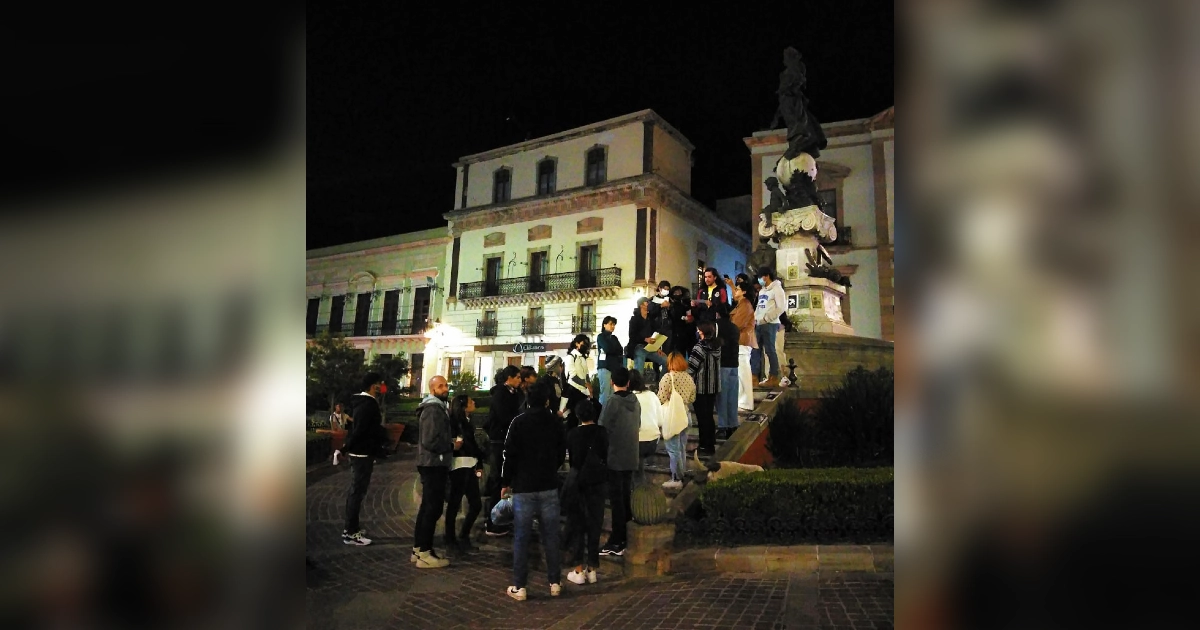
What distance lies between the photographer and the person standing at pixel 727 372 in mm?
7086

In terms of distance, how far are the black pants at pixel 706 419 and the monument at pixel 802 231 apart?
5328 millimetres

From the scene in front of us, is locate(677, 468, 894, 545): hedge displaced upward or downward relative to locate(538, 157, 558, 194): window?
downward

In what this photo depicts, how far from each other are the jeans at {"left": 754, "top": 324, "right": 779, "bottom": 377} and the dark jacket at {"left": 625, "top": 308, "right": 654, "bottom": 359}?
6.06 feet

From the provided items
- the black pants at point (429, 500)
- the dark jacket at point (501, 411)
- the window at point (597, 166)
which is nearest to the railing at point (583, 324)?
the window at point (597, 166)

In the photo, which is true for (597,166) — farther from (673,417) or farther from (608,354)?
(673,417)

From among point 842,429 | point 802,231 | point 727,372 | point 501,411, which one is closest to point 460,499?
point 501,411

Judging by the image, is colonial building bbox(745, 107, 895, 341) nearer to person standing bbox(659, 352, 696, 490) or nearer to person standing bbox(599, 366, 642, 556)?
person standing bbox(659, 352, 696, 490)

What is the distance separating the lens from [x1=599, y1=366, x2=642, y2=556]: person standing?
17.9ft

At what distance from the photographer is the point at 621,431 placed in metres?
5.47

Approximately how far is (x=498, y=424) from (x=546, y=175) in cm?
2038

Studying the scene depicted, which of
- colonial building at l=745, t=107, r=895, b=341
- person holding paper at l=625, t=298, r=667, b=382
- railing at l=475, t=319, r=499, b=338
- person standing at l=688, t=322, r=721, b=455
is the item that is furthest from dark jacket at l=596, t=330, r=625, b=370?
railing at l=475, t=319, r=499, b=338
